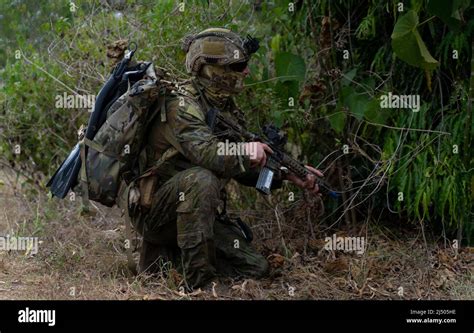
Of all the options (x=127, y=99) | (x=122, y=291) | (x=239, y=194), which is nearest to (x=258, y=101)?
(x=239, y=194)

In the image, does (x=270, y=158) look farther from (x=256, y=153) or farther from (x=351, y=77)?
(x=351, y=77)

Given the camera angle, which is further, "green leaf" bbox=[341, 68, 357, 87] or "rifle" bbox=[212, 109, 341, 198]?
"green leaf" bbox=[341, 68, 357, 87]

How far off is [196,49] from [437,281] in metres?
1.81

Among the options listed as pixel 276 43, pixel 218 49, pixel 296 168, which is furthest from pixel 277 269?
pixel 276 43

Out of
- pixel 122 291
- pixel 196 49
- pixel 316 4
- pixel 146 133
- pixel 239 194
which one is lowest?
pixel 122 291

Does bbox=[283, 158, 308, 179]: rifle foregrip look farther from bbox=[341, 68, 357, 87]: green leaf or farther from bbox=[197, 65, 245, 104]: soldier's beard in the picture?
bbox=[341, 68, 357, 87]: green leaf

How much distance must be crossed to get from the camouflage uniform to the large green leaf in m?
0.83

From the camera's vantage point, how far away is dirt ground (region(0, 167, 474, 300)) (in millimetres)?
4355

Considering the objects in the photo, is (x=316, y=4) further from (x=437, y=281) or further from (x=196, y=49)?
(x=437, y=281)

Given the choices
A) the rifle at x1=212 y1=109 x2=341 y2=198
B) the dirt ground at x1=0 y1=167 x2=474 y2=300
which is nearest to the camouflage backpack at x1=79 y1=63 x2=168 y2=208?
the rifle at x1=212 y1=109 x2=341 y2=198

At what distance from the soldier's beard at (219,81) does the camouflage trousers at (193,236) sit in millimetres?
455

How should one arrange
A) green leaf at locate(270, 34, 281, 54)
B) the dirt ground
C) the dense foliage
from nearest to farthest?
the dirt ground < the dense foliage < green leaf at locate(270, 34, 281, 54)

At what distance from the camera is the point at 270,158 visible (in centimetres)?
449

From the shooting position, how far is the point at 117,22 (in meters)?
6.01
